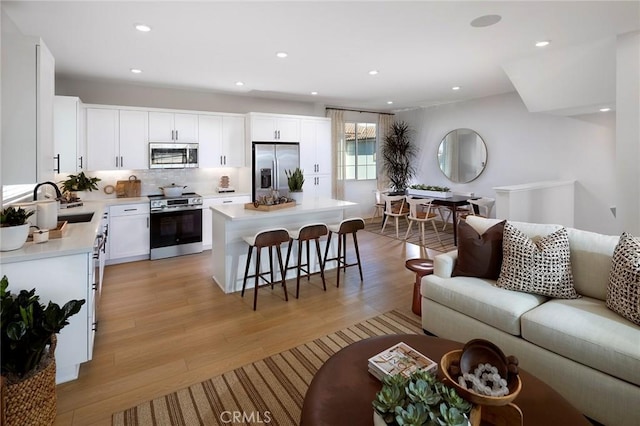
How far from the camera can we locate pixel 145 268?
4.78 meters

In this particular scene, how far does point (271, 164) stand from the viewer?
623cm

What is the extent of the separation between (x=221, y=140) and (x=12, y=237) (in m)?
Result: 4.09

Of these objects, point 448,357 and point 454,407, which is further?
point 448,357

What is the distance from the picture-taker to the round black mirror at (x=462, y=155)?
23.1 feet

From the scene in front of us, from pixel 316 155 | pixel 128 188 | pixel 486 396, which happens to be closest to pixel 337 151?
pixel 316 155

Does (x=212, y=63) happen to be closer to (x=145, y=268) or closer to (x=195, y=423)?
(x=145, y=268)

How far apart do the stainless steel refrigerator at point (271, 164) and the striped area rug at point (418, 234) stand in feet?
7.25

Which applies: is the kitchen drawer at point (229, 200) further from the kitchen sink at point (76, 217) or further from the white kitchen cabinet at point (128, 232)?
the kitchen sink at point (76, 217)

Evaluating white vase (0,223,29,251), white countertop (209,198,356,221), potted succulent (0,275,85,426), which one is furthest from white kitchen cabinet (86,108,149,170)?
potted succulent (0,275,85,426)

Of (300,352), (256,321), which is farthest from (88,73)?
(300,352)

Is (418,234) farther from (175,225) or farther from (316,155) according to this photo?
(175,225)

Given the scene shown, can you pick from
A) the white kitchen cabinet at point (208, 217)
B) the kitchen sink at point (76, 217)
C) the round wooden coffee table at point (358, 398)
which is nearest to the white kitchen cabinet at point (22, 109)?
the kitchen sink at point (76, 217)

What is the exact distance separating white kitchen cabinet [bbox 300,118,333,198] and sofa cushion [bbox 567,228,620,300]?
183 inches

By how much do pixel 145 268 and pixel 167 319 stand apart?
1841 millimetres
